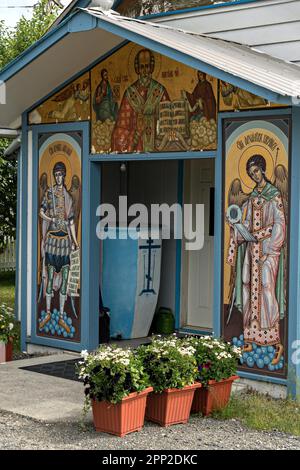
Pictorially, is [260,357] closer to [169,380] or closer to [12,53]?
[169,380]

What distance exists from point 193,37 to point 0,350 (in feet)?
12.3

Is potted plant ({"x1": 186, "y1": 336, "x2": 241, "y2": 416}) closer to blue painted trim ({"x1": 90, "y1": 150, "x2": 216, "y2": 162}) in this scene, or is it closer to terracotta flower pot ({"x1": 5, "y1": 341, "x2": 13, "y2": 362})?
blue painted trim ({"x1": 90, "y1": 150, "x2": 216, "y2": 162})

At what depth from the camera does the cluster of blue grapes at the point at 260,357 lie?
25.7 ft

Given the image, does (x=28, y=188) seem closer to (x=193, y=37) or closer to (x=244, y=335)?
(x=193, y=37)

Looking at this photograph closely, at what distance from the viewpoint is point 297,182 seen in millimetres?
7645

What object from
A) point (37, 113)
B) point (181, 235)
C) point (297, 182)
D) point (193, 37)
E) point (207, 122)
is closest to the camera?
point (297, 182)

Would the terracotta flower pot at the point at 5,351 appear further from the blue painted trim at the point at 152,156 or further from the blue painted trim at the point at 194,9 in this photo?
the blue painted trim at the point at 194,9

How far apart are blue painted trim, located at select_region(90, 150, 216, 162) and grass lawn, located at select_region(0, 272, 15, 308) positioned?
5696 millimetres

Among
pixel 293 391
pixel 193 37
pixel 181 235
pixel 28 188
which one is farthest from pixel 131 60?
pixel 293 391

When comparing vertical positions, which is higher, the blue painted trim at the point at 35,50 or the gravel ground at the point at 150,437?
the blue painted trim at the point at 35,50

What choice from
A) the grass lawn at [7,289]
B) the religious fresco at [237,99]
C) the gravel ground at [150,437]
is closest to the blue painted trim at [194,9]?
the religious fresco at [237,99]

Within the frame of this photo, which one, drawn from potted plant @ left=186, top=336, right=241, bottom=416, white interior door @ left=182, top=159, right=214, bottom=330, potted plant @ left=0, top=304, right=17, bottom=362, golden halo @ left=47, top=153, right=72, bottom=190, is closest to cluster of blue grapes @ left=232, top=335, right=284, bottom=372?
potted plant @ left=186, top=336, right=241, bottom=416

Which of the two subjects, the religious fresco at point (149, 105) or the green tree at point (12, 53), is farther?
the green tree at point (12, 53)

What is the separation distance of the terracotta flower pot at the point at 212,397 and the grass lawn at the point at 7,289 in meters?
7.61
